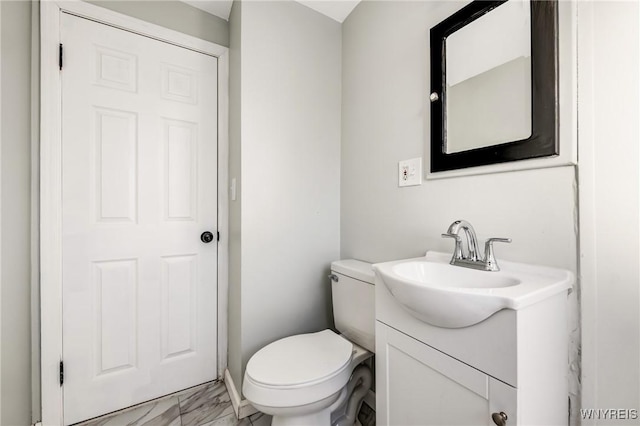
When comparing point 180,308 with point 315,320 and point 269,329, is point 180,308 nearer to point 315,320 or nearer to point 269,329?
point 269,329

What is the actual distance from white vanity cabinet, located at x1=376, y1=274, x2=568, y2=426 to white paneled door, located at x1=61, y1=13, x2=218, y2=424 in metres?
1.14

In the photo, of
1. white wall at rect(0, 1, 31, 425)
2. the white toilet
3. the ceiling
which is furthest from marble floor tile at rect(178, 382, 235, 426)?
the ceiling

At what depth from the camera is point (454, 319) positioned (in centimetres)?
67

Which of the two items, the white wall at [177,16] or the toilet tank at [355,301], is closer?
the toilet tank at [355,301]

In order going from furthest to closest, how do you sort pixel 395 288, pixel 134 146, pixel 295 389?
1. pixel 134 146
2. pixel 295 389
3. pixel 395 288

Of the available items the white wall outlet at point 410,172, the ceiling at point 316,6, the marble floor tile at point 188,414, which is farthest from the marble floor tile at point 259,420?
the ceiling at point 316,6

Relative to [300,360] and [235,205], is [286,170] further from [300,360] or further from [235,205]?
[300,360]

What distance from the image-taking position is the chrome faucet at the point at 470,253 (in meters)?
0.87

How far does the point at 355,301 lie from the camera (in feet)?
4.17

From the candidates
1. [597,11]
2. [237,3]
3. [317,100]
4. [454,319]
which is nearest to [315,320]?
[454,319]

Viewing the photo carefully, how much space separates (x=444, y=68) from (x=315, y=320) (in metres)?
1.37

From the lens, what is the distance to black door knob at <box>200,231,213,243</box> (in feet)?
5.12

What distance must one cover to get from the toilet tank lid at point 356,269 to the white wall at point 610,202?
684mm

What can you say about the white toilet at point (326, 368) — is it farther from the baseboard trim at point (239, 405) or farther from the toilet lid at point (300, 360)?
the baseboard trim at point (239, 405)
